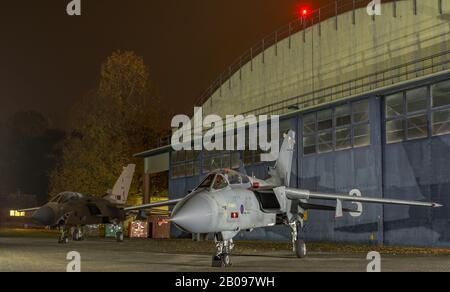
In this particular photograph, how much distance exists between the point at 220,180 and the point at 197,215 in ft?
6.04

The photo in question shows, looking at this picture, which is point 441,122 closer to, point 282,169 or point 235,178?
point 282,169

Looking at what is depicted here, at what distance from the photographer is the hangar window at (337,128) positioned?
104 ft

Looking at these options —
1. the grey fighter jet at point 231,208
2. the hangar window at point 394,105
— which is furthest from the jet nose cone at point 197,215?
the hangar window at point 394,105

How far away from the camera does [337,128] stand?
33500 mm

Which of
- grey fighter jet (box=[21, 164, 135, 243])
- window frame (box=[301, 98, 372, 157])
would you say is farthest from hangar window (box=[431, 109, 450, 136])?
grey fighter jet (box=[21, 164, 135, 243])

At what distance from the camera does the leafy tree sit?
193ft

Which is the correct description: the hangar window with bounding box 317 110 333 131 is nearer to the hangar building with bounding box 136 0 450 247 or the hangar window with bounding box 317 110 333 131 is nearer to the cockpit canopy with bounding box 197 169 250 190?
the hangar building with bounding box 136 0 450 247

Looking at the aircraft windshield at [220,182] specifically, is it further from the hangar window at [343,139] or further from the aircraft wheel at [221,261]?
the hangar window at [343,139]

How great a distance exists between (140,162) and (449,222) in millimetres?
40305

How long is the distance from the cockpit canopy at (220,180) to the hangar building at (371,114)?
529 centimetres

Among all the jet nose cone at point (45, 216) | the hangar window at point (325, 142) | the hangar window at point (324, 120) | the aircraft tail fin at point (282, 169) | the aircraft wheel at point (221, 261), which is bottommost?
the aircraft wheel at point (221, 261)

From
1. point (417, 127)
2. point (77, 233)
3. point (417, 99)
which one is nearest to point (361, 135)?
point (417, 127)

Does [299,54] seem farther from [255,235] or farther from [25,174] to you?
[25,174]

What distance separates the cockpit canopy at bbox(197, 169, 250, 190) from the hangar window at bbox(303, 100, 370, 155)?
15.6 meters
